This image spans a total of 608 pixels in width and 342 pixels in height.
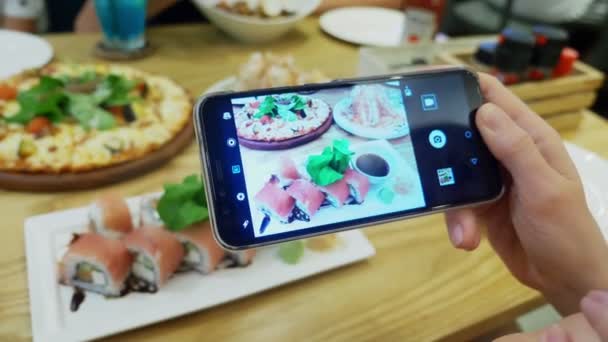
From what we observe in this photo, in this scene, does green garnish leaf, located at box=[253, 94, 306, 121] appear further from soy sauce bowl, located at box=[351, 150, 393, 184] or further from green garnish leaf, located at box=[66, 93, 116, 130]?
green garnish leaf, located at box=[66, 93, 116, 130]

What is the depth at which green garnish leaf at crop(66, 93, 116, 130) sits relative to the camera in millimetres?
970

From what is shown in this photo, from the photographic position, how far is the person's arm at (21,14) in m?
1.55

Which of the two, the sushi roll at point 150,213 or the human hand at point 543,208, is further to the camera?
the sushi roll at point 150,213

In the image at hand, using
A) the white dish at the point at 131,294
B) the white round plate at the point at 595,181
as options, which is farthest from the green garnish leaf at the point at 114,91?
the white round plate at the point at 595,181

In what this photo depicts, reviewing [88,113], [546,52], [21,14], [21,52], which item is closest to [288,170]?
[88,113]

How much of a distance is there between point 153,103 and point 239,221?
2.05ft

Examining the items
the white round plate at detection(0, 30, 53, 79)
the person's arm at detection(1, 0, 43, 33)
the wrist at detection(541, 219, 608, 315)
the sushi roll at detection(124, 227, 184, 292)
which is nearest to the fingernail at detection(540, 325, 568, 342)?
the wrist at detection(541, 219, 608, 315)

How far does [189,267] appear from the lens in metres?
0.70

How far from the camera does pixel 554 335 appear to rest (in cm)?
44

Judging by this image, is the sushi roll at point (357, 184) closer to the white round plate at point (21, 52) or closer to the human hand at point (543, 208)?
the human hand at point (543, 208)

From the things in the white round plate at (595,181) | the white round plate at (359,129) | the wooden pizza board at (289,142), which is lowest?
the white round plate at (595,181)

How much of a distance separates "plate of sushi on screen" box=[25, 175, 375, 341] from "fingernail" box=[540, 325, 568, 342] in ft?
1.02

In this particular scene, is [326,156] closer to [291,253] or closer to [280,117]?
[280,117]

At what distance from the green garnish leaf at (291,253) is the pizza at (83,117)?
0.35 meters
